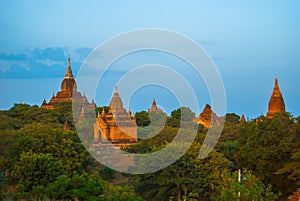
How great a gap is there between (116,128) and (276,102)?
24084 mm

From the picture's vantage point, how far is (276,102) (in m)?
63.4

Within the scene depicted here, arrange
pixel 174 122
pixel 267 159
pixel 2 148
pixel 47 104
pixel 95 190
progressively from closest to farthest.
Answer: pixel 95 190 → pixel 267 159 → pixel 2 148 → pixel 174 122 → pixel 47 104

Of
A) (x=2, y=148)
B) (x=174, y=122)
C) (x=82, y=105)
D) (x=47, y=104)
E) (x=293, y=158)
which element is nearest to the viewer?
(x=293, y=158)

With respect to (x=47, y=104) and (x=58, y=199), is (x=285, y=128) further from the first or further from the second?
(x=47, y=104)

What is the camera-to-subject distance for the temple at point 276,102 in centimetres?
6294

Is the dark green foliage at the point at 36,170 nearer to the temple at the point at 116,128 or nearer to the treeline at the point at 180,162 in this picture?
the treeline at the point at 180,162

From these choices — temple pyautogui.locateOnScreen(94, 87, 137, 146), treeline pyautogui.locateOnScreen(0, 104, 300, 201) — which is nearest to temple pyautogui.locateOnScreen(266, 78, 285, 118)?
temple pyautogui.locateOnScreen(94, 87, 137, 146)

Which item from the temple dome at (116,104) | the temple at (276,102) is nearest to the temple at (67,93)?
the temple dome at (116,104)

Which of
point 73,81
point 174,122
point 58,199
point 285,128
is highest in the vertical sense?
point 73,81

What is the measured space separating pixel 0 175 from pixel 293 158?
13795 millimetres

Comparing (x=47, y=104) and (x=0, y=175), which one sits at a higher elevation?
(x=47, y=104)

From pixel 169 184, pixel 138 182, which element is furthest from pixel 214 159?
pixel 138 182

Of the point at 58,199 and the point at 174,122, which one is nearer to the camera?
the point at 58,199

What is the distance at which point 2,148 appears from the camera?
27938 mm
